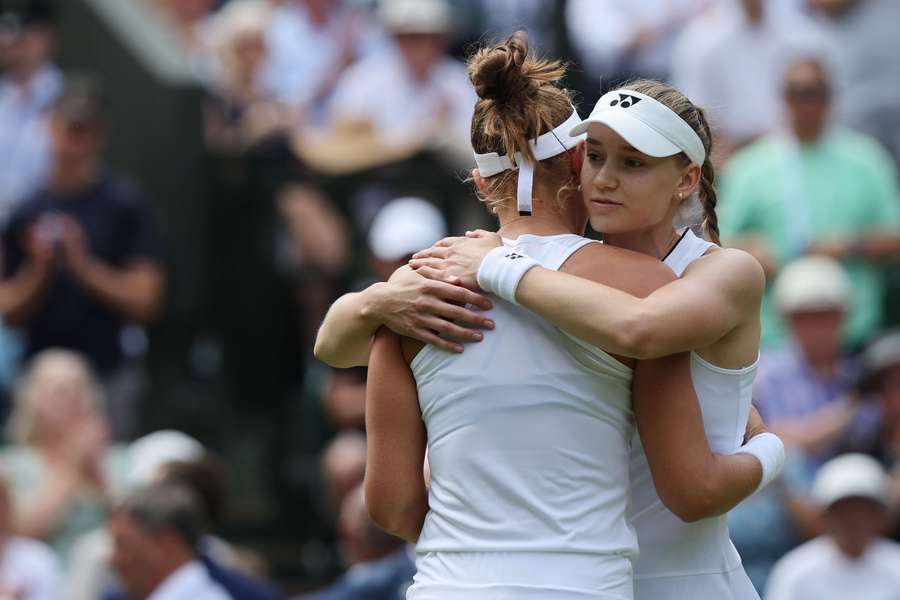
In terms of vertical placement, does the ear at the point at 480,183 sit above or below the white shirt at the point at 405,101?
above

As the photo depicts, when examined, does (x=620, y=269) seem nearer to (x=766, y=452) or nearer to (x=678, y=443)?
(x=678, y=443)

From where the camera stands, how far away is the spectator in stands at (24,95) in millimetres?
8547

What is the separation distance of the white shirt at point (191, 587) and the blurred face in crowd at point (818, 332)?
2.86 meters

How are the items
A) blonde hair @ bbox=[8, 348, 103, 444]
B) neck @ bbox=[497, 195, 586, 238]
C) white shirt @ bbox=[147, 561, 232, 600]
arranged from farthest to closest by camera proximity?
blonde hair @ bbox=[8, 348, 103, 444] → white shirt @ bbox=[147, 561, 232, 600] → neck @ bbox=[497, 195, 586, 238]

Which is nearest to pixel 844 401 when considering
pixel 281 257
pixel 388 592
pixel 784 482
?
pixel 784 482

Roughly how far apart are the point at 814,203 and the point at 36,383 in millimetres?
3536

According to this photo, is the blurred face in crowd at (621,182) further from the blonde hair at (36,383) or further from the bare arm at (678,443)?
the blonde hair at (36,383)

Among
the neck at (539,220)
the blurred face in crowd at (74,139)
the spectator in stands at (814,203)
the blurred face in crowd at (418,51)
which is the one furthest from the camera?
the blurred face in crowd at (418,51)

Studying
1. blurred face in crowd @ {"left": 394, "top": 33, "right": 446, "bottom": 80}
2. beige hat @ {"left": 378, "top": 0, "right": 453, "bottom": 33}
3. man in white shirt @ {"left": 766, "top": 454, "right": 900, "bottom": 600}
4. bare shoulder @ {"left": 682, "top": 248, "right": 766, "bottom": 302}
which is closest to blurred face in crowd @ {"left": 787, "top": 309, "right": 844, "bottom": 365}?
man in white shirt @ {"left": 766, "top": 454, "right": 900, "bottom": 600}

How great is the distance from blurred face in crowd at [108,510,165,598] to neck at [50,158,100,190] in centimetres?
284

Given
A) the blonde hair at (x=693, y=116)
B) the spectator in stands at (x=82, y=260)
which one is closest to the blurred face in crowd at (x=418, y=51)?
the spectator in stands at (x=82, y=260)

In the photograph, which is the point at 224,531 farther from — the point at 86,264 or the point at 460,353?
the point at 460,353

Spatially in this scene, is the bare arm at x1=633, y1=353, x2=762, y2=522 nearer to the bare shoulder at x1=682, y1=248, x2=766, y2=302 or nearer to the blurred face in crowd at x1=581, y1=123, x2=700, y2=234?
the bare shoulder at x1=682, y1=248, x2=766, y2=302

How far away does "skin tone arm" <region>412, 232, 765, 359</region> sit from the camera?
293 cm
